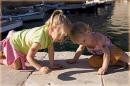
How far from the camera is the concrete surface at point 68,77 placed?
4.61m

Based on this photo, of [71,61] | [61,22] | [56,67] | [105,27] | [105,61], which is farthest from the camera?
[105,27]

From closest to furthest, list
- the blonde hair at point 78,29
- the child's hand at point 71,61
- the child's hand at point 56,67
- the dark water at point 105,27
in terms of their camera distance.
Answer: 1. the blonde hair at point 78,29
2. the child's hand at point 56,67
3. the child's hand at point 71,61
4. the dark water at point 105,27

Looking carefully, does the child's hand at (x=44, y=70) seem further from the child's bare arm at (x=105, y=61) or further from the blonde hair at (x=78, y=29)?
the child's bare arm at (x=105, y=61)

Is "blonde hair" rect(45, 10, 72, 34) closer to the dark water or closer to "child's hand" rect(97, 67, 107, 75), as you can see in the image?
"child's hand" rect(97, 67, 107, 75)

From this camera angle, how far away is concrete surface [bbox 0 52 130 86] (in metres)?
4.61

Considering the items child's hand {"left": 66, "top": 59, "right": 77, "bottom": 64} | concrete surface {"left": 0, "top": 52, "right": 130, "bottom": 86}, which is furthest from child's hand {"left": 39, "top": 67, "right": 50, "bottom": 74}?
child's hand {"left": 66, "top": 59, "right": 77, "bottom": 64}

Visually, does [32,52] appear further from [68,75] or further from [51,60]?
[68,75]

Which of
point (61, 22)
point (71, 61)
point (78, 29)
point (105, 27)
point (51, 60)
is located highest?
point (61, 22)

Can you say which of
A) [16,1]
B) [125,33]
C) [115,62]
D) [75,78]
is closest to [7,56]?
[75,78]

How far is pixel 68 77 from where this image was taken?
4.81 m

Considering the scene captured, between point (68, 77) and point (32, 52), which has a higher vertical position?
point (32, 52)

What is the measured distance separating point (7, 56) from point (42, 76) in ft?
2.46

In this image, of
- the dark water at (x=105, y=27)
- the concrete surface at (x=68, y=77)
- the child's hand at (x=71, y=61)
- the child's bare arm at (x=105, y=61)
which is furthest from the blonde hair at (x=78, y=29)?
the dark water at (x=105, y=27)

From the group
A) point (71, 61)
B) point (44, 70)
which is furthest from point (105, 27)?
point (44, 70)
